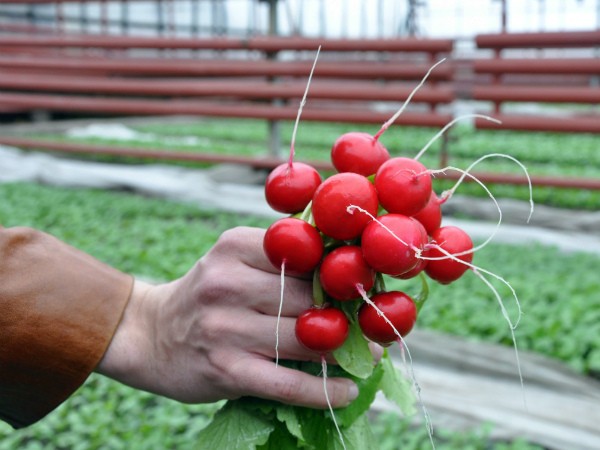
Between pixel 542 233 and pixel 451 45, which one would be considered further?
pixel 451 45

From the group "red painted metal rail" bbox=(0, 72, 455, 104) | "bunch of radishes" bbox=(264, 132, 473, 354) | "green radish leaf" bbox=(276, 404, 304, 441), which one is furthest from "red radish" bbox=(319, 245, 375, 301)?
"red painted metal rail" bbox=(0, 72, 455, 104)

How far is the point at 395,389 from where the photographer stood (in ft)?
4.56

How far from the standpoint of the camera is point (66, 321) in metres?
1.14

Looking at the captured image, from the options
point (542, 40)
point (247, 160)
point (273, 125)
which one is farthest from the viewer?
point (273, 125)

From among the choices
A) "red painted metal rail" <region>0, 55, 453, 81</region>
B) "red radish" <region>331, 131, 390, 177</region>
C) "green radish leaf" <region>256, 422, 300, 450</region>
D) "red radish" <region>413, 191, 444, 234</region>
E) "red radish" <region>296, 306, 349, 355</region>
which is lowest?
"green radish leaf" <region>256, 422, 300, 450</region>

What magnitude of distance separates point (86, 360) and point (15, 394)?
13 centimetres

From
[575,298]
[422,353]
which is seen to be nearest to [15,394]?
[422,353]

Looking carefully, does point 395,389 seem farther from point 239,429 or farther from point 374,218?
point 374,218

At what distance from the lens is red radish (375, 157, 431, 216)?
3.16 feet

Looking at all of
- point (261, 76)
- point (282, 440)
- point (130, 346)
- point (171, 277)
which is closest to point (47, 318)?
point (130, 346)

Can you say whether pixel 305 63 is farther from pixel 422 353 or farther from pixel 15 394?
pixel 15 394

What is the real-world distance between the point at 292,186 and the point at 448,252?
23 cm

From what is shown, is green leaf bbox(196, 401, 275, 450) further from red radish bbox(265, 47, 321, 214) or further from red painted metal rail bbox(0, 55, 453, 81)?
red painted metal rail bbox(0, 55, 453, 81)

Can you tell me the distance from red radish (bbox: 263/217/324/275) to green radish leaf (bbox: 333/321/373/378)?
0.45 ft
